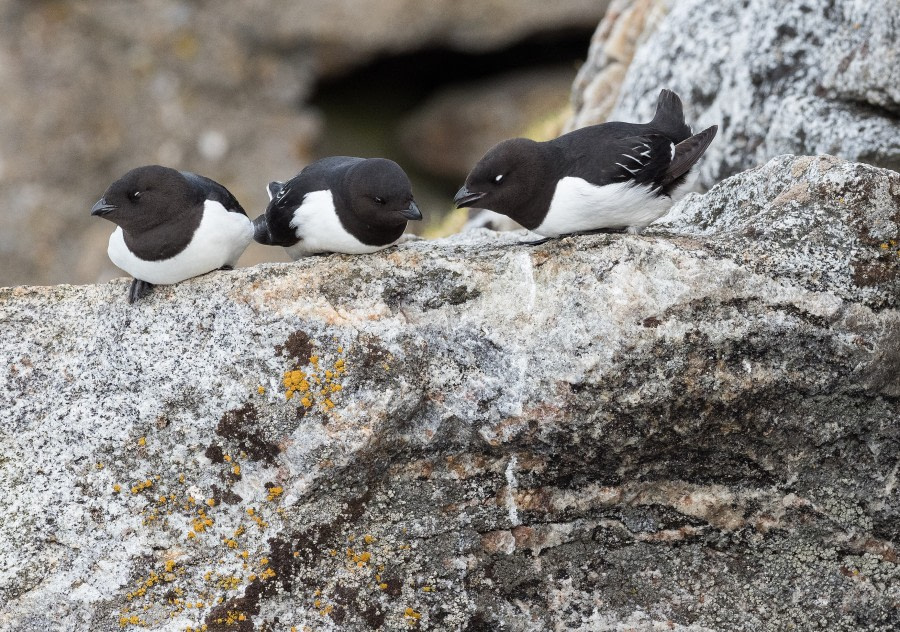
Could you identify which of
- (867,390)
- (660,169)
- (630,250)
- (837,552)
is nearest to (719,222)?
(660,169)

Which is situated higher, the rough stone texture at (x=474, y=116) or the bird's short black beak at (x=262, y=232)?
the rough stone texture at (x=474, y=116)

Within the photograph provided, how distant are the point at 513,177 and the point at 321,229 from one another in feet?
3.64

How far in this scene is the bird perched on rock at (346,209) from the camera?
16.0 ft

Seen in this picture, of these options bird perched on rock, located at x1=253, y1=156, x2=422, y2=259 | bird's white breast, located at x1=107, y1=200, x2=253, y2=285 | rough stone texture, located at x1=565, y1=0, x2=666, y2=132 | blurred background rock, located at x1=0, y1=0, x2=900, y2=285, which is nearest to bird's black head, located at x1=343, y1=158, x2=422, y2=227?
bird perched on rock, located at x1=253, y1=156, x2=422, y2=259

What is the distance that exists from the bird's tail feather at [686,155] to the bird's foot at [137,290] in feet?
9.69

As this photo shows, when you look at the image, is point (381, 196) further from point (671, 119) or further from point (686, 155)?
point (671, 119)

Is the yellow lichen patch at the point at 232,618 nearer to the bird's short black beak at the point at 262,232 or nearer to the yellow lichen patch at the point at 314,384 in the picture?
the yellow lichen patch at the point at 314,384

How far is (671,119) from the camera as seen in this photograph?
222 inches

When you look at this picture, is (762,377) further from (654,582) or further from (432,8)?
(432,8)

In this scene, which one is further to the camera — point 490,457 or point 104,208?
point 104,208

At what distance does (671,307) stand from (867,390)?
3.42 feet

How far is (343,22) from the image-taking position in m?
15.7

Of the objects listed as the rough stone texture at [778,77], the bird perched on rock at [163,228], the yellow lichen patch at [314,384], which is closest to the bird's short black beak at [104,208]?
the bird perched on rock at [163,228]

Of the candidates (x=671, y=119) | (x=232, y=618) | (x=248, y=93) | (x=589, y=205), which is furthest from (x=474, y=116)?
(x=232, y=618)
